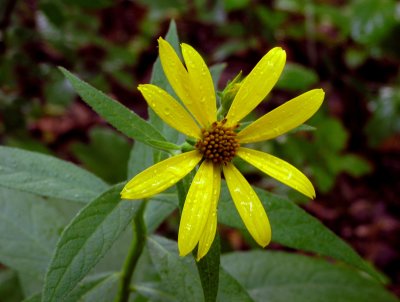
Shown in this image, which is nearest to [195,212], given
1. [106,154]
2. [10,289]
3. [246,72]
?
[10,289]

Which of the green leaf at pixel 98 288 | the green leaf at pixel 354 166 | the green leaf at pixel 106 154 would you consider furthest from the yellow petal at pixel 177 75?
the green leaf at pixel 354 166

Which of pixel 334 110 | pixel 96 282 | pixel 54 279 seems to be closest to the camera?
pixel 54 279

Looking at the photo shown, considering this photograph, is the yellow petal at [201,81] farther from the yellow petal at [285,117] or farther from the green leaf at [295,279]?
the green leaf at [295,279]

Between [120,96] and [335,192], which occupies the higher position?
[120,96]

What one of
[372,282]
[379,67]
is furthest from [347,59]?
[372,282]

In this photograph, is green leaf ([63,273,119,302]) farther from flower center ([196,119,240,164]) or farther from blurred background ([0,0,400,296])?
blurred background ([0,0,400,296])

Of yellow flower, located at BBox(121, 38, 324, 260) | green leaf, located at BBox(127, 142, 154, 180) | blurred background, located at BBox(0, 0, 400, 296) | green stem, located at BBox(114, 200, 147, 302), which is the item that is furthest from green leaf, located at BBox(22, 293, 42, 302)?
blurred background, located at BBox(0, 0, 400, 296)

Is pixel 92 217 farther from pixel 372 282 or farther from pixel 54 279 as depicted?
pixel 372 282
